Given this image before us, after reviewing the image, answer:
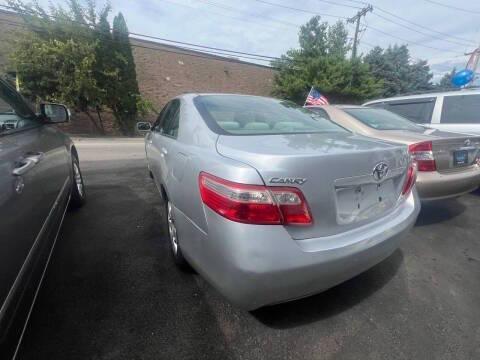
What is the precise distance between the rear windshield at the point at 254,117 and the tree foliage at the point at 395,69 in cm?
2849

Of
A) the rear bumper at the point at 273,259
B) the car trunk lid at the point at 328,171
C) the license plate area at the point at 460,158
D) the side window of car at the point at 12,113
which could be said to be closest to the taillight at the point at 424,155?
the license plate area at the point at 460,158

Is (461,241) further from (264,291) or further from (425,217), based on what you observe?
(264,291)

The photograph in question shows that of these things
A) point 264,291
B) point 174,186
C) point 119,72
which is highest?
point 119,72

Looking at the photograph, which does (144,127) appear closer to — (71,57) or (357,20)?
(71,57)

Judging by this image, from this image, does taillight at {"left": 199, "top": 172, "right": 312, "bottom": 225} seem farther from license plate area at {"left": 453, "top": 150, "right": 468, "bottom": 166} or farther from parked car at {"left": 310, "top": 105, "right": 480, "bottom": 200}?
license plate area at {"left": 453, "top": 150, "right": 468, "bottom": 166}

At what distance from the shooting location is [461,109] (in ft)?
14.5

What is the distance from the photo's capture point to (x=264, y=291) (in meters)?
1.33

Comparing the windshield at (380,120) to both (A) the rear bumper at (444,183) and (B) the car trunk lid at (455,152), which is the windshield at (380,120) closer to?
(B) the car trunk lid at (455,152)

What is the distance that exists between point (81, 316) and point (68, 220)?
6.18 feet

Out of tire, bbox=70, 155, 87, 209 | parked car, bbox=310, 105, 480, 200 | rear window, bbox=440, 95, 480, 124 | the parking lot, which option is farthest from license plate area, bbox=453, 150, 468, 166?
tire, bbox=70, 155, 87, 209

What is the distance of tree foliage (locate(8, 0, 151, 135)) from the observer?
12599mm

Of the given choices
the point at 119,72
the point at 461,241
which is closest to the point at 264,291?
the point at 461,241

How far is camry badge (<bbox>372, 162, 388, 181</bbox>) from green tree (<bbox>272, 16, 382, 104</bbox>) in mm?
20119

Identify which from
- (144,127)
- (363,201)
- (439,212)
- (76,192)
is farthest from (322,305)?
(144,127)
